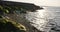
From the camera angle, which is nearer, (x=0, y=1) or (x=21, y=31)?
(x=21, y=31)

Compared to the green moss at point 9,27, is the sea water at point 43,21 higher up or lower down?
higher up

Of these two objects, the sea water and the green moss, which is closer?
the green moss

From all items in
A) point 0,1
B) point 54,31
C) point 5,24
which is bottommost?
point 54,31

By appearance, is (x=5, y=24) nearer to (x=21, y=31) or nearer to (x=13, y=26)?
(x=13, y=26)

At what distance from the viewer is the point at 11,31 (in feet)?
50.4

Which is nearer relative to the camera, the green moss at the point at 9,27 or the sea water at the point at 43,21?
the green moss at the point at 9,27

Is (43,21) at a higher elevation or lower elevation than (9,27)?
higher

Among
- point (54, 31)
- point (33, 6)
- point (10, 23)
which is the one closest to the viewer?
point (10, 23)

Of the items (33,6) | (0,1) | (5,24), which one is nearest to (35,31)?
(5,24)

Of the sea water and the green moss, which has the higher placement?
the sea water

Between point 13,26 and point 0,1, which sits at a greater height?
point 0,1

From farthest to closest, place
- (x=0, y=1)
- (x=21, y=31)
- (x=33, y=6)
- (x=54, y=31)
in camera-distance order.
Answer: (x=33, y=6), (x=0, y=1), (x=54, y=31), (x=21, y=31)

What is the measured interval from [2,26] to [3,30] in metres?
0.50

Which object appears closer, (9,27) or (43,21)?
(9,27)
